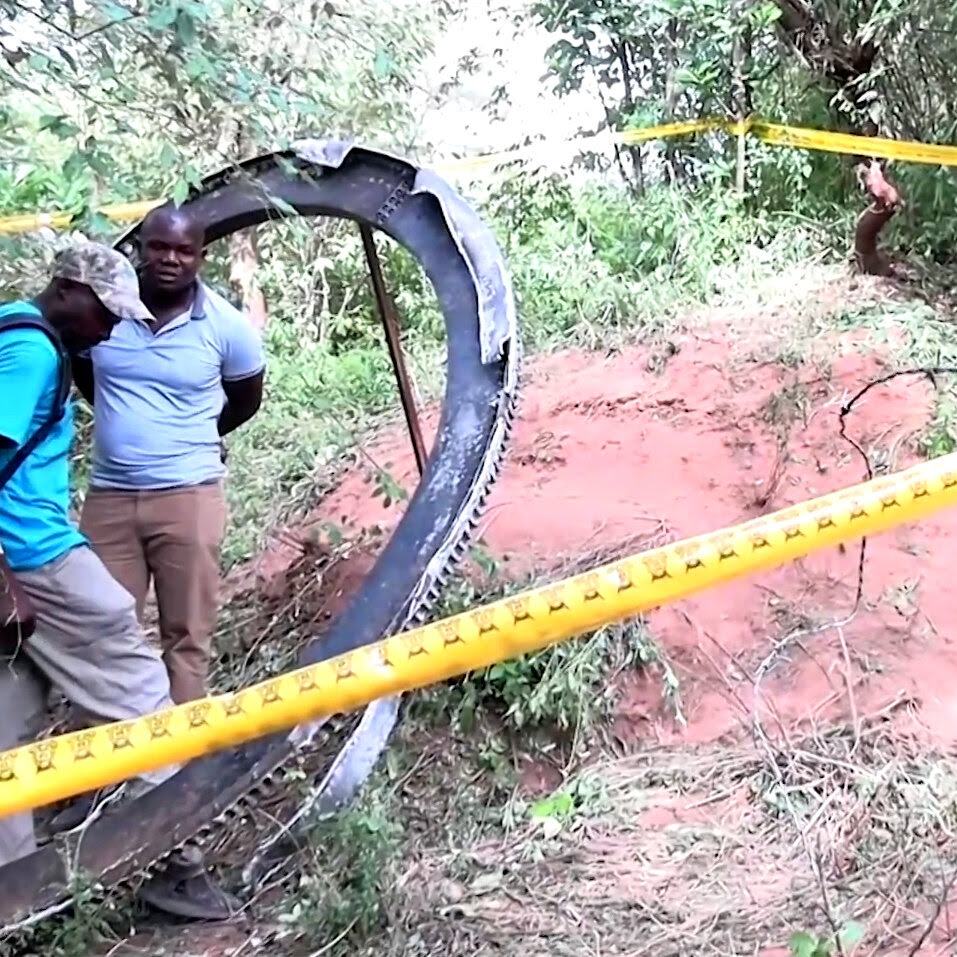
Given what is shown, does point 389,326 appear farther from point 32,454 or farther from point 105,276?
point 32,454

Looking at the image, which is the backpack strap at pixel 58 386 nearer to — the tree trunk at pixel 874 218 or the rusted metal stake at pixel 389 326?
the rusted metal stake at pixel 389 326

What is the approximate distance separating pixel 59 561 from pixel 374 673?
170 centimetres

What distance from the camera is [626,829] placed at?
3.75 meters

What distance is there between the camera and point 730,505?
219 inches

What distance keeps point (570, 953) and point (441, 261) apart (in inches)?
95.4

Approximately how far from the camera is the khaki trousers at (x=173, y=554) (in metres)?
4.05

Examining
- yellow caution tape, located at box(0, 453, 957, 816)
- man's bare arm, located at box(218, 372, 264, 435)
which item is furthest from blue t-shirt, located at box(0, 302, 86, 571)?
yellow caution tape, located at box(0, 453, 957, 816)

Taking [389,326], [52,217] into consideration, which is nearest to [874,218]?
[389,326]

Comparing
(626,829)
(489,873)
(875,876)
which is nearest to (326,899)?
(489,873)

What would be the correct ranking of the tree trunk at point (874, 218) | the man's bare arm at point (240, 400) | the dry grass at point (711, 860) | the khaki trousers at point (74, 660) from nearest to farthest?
the dry grass at point (711, 860), the khaki trousers at point (74, 660), the man's bare arm at point (240, 400), the tree trunk at point (874, 218)

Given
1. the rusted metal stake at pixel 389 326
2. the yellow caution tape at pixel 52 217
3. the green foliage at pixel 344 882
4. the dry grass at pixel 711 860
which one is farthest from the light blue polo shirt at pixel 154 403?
the yellow caution tape at pixel 52 217

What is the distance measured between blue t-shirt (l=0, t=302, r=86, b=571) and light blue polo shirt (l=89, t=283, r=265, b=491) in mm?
536

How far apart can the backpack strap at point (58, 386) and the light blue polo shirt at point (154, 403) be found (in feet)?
2.27

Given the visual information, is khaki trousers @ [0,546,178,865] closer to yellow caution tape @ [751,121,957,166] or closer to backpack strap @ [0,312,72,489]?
backpack strap @ [0,312,72,489]
